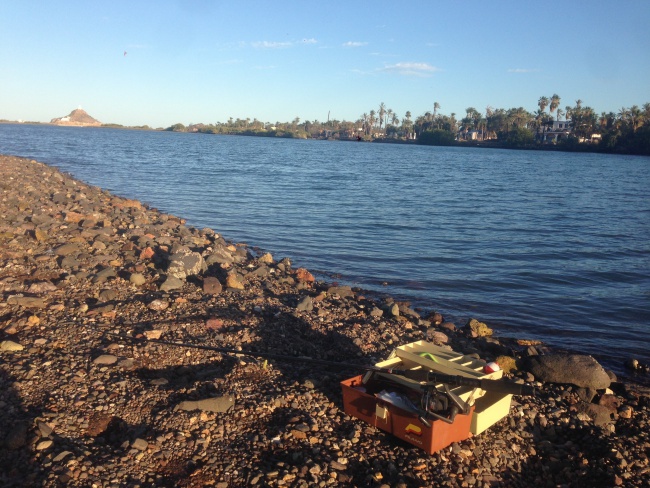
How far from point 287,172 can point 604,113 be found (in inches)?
4445

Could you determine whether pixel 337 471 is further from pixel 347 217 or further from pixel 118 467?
pixel 347 217

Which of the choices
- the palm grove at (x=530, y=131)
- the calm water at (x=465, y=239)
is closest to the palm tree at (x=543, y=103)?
the palm grove at (x=530, y=131)

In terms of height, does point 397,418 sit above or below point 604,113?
below

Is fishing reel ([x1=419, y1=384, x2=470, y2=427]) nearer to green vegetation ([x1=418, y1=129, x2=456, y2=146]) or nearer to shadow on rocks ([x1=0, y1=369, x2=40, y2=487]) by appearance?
shadow on rocks ([x1=0, y1=369, x2=40, y2=487])

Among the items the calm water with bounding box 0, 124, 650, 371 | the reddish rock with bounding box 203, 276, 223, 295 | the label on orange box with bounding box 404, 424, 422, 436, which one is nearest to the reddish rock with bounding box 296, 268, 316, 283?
the calm water with bounding box 0, 124, 650, 371

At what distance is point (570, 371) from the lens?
7.49 metres

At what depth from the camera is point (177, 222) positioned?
735 inches

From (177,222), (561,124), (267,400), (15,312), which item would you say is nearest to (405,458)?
(267,400)

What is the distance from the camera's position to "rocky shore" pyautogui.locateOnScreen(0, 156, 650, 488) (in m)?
4.85

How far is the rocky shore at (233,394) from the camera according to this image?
4848 millimetres

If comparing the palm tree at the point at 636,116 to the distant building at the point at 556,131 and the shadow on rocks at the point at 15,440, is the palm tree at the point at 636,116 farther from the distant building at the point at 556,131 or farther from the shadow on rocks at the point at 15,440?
the shadow on rocks at the point at 15,440

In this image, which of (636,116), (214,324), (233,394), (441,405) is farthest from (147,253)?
(636,116)

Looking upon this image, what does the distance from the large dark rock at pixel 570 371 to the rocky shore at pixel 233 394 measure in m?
0.02

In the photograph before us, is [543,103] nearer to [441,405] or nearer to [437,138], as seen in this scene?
[437,138]
